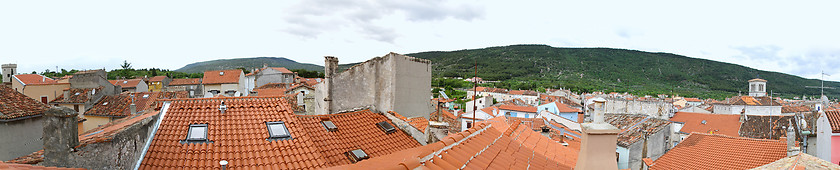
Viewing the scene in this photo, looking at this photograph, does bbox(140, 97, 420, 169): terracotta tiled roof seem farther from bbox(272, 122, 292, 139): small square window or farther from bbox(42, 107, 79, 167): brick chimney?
bbox(42, 107, 79, 167): brick chimney

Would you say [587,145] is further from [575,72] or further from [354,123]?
[575,72]

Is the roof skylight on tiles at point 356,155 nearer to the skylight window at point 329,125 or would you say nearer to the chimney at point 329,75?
the skylight window at point 329,125

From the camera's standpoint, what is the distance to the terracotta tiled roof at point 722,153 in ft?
50.2

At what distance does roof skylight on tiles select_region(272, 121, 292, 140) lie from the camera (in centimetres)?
971

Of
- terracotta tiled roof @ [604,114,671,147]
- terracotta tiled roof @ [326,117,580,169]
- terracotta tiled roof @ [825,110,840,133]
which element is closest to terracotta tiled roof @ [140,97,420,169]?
terracotta tiled roof @ [326,117,580,169]

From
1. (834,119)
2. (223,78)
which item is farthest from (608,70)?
(834,119)

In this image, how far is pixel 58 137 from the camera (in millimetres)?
6066

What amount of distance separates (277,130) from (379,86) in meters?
5.21

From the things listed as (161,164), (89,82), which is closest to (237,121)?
(161,164)

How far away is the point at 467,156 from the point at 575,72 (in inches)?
6954

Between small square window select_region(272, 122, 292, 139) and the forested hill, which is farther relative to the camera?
the forested hill

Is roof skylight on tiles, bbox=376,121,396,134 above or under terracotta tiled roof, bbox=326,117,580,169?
under

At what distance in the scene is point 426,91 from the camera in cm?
1647

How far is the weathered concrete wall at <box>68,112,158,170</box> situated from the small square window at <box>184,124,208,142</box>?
1172mm
